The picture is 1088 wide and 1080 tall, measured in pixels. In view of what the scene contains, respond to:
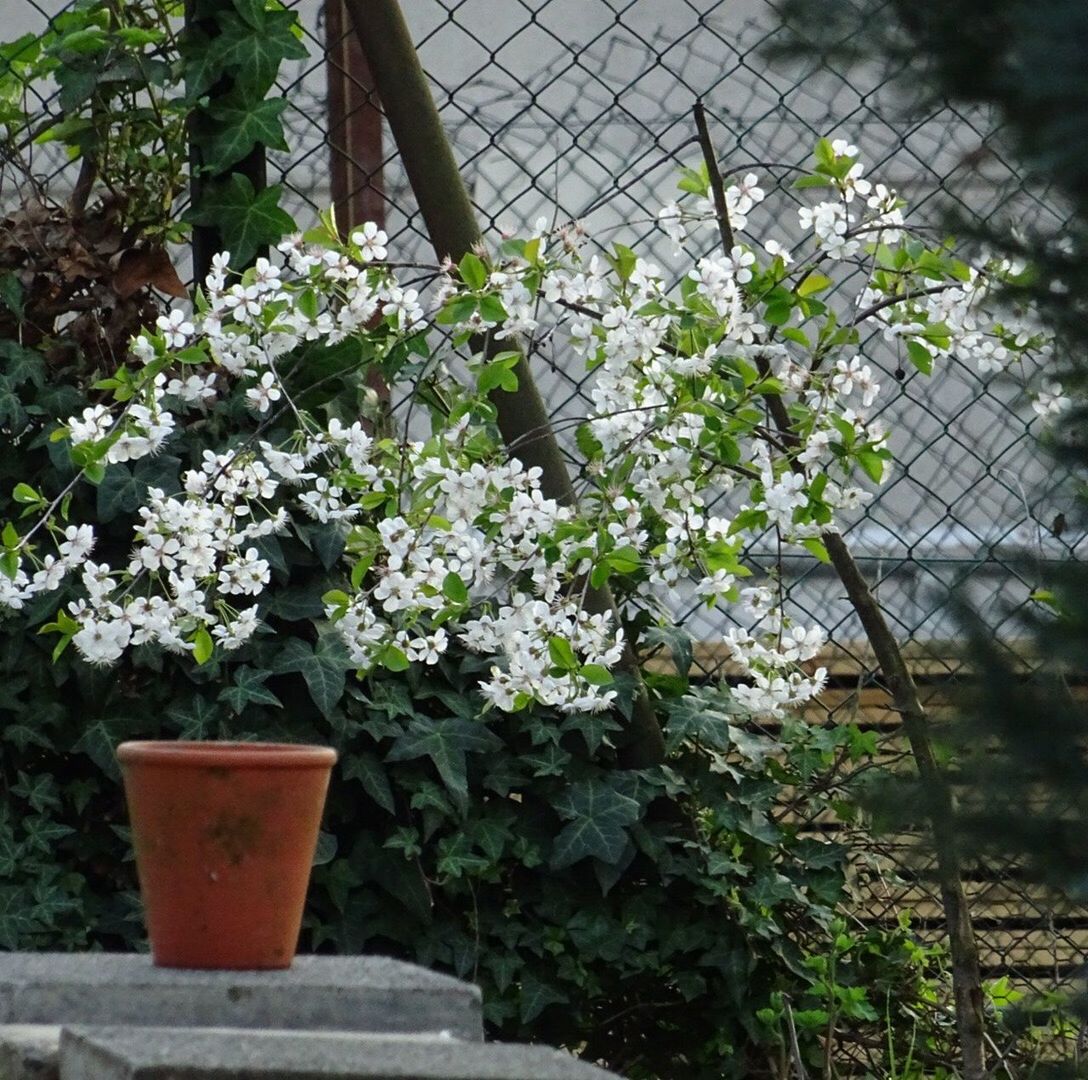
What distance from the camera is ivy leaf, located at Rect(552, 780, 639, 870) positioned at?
95.7 inches

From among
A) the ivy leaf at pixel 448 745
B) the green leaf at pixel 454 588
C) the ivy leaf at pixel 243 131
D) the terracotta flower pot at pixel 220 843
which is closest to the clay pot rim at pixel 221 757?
the terracotta flower pot at pixel 220 843

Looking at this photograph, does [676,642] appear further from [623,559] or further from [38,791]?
[38,791]

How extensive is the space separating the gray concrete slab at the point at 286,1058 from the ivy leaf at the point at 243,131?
1632 mm

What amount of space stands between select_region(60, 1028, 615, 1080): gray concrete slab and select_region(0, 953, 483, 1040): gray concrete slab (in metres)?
0.14

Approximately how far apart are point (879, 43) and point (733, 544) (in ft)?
4.47

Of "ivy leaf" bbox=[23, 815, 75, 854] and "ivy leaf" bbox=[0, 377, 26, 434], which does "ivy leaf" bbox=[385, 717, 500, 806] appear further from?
"ivy leaf" bbox=[0, 377, 26, 434]

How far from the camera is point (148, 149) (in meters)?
2.88

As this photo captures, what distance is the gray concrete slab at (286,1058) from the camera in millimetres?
1148

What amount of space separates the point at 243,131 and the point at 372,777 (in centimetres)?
104

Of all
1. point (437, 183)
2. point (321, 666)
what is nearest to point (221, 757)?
point (321, 666)

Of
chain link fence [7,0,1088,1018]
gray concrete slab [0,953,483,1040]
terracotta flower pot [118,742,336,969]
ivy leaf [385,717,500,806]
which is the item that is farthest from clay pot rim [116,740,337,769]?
chain link fence [7,0,1088,1018]

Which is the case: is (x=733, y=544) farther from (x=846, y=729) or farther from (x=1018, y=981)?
(x=1018, y=981)

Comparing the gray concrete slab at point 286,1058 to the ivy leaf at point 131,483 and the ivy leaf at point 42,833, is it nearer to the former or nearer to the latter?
the ivy leaf at point 42,833

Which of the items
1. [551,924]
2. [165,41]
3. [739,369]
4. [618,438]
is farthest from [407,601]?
[165,41]
